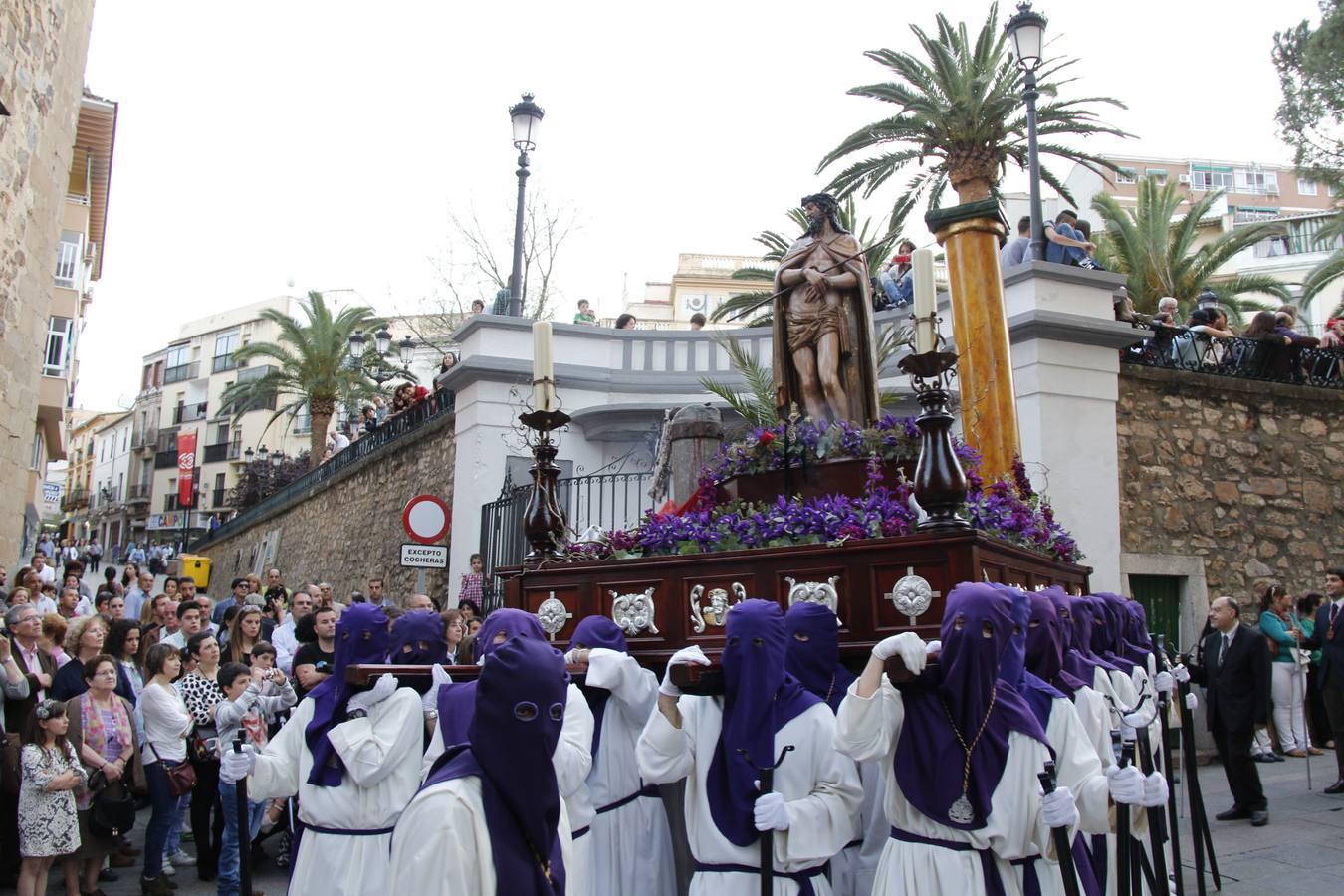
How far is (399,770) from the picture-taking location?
4.65 m

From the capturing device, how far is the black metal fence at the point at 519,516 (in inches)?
495

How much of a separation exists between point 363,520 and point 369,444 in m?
1.57

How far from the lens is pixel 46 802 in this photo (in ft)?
22.4

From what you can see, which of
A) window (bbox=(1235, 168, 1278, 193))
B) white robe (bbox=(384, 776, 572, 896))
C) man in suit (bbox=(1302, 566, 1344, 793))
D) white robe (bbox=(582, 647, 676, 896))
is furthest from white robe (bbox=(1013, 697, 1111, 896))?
window (bbox=(1235, 168, 1278, 193))

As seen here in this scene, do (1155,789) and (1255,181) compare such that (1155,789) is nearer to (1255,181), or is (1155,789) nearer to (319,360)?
(319,360)

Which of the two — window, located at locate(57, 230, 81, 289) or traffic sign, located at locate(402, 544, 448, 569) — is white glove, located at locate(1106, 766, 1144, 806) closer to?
traffic sign, located at locate(402, 544, 448, 569)

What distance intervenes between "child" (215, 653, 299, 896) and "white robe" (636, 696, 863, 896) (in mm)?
1853

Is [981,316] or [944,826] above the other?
[981,316]

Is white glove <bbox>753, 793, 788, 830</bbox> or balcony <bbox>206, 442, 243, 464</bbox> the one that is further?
balcony <bbox>206, 442, 243, 464</bbox>

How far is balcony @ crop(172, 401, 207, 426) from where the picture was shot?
74.0m

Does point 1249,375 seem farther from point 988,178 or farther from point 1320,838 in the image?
point 1320,838

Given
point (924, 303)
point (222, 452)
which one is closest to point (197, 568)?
point (924, 303)

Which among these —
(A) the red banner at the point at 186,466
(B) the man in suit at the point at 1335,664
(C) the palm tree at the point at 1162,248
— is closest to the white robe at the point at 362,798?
(B) the man in suit at the point at 1335,664

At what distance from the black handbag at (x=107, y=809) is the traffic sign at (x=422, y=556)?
5.32 m
